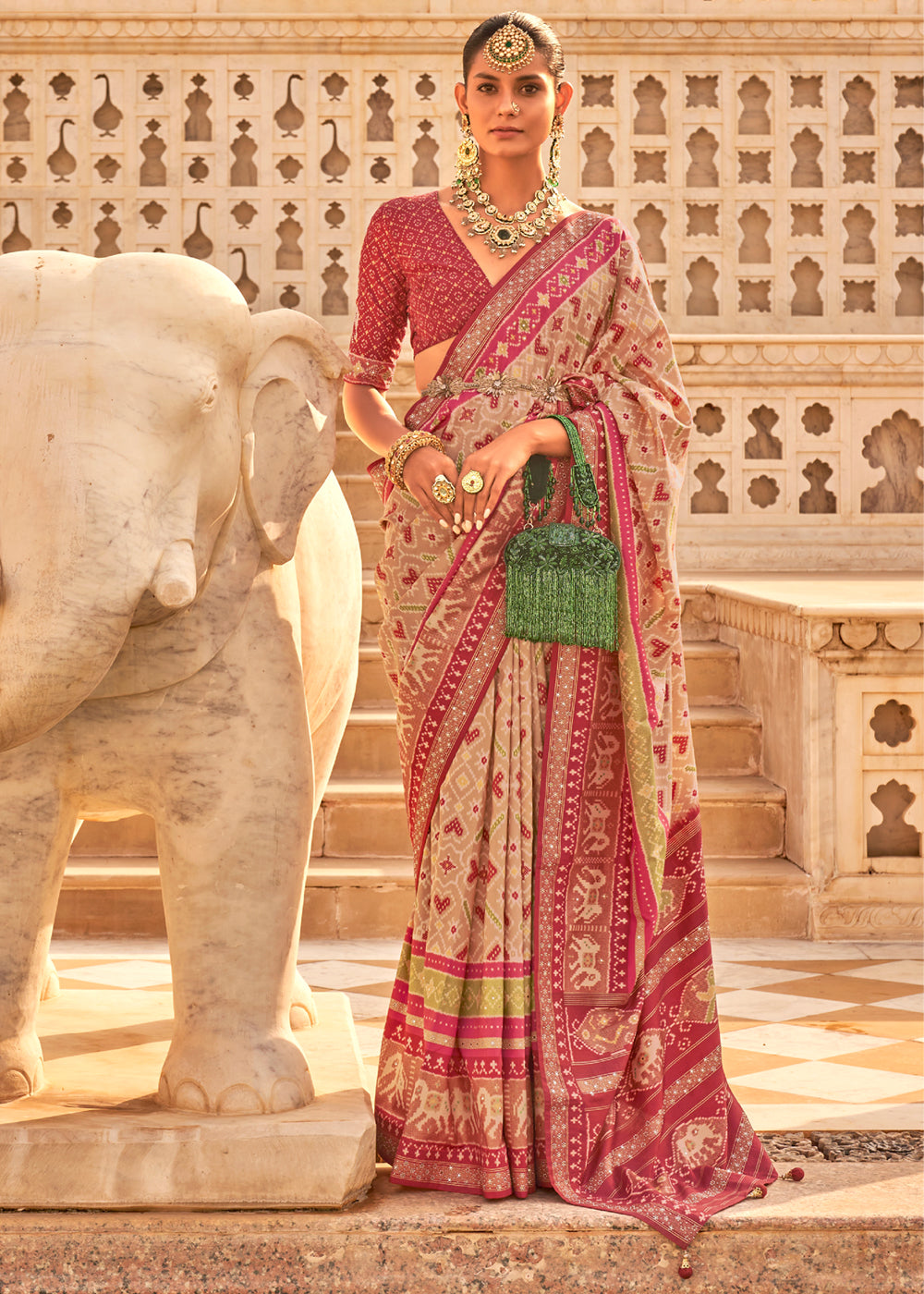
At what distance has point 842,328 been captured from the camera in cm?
619

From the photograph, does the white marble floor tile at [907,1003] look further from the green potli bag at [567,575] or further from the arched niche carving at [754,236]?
the arched niche carving at [754,236]

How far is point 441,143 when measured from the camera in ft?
20.5

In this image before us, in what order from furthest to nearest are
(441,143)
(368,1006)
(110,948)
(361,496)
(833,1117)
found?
(441,143), (361,496), (110,948), (368,1006), (833,1117)

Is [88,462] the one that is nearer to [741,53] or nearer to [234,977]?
[234,977]

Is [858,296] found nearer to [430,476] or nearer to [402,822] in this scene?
[402,822]

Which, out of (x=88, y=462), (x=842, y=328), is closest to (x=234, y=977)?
(x=88, y=462)

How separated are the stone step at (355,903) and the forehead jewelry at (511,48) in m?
2.29

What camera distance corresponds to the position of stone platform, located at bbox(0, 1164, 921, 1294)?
1.79 metres

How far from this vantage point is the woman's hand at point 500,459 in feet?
6.36

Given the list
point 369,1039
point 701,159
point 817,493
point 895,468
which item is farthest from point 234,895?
point 701,159

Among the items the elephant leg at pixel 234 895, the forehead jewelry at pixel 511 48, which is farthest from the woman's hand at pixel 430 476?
the forehead jewelry at pixel 511 48

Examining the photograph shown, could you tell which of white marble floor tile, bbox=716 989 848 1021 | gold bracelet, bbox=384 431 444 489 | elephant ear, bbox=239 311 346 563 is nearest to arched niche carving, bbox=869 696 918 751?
A: white marble floor tile, bbox=716 989 848 1021

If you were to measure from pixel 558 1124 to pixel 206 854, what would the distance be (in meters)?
0.54

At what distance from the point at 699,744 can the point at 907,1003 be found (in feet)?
4.05
